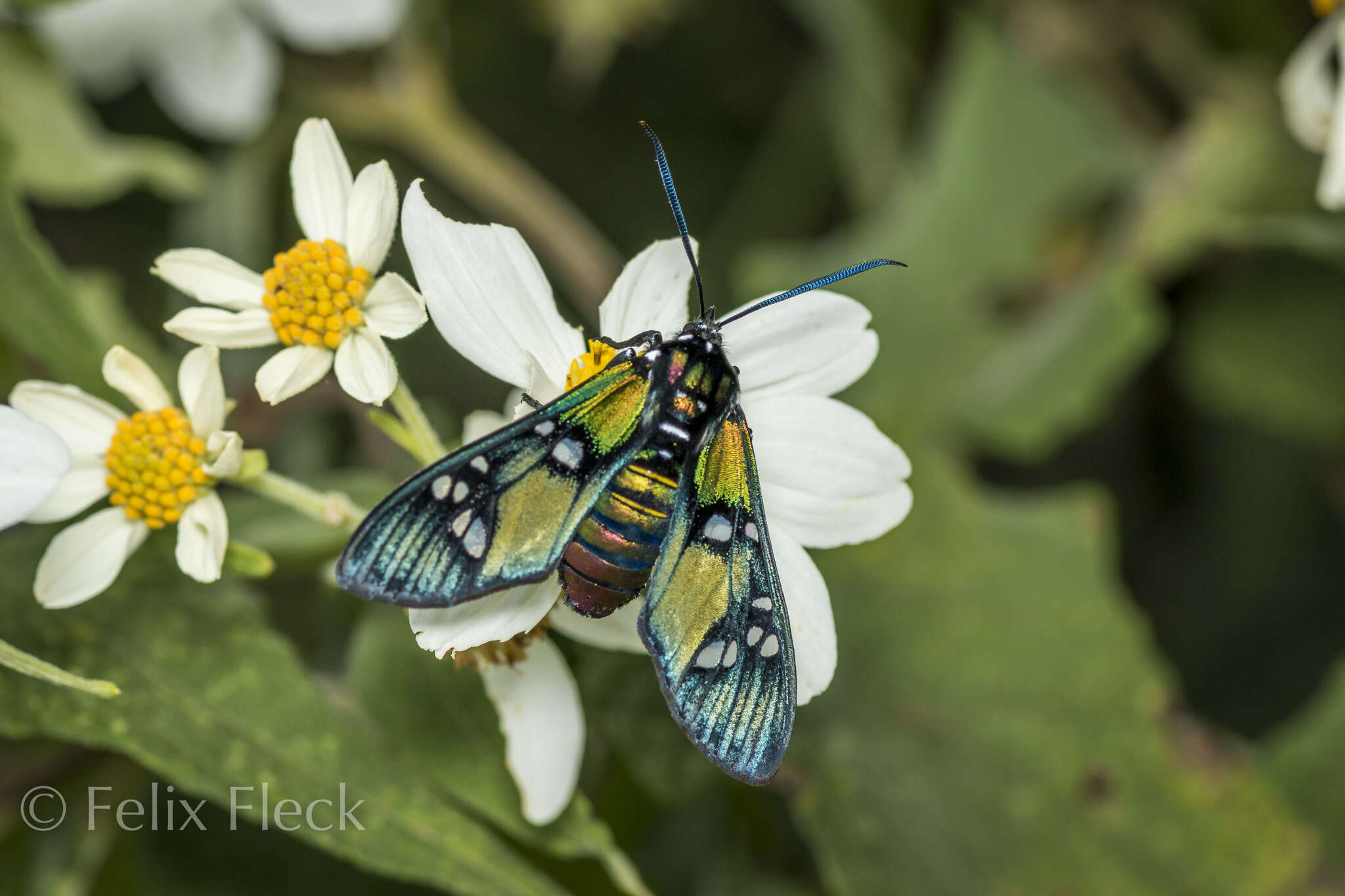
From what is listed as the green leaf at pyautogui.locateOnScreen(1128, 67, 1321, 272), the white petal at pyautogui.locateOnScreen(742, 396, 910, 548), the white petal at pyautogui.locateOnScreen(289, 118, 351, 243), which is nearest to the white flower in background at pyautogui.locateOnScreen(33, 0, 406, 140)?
the white petal at pyautogui.locateOnScreen(289, 118, 351, 243)

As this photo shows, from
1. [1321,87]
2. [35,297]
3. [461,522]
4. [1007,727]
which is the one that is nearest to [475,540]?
[461,522]

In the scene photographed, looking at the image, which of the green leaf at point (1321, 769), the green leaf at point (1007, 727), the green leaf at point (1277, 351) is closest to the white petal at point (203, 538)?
the green leaf at point (1007, 727)

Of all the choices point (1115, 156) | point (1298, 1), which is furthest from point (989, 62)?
point (1298, 1)

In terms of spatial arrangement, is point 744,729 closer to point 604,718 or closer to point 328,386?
point 604,718

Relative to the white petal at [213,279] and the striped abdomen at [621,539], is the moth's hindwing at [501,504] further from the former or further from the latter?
the white petal at [213,279]

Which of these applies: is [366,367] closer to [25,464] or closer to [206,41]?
[25,464]
